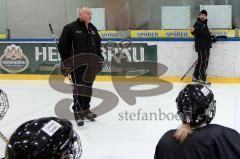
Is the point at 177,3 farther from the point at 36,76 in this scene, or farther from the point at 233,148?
the point at 233,148

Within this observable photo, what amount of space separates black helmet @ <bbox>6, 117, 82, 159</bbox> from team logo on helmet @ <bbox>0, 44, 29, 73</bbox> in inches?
330

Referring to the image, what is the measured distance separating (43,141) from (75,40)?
4260 mm

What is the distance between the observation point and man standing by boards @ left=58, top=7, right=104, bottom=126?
216 inches

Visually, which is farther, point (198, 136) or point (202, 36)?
point (202, 36)

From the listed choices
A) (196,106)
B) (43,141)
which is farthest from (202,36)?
(43,141)

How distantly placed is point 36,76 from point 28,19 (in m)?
2.81

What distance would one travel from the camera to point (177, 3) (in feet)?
35.2

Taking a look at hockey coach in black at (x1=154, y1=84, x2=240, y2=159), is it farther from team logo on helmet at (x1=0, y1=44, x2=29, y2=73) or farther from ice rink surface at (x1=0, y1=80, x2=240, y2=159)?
team logo on helmet at (x1=0, y1=44, x2=29, y2=73)

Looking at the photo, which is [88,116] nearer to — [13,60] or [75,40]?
[75,40]

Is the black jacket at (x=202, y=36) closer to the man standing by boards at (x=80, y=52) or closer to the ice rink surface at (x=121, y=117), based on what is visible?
the ice rink surface at (x=121, y=117)

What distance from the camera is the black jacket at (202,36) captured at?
337 inches

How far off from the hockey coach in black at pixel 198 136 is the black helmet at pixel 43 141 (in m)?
0.64

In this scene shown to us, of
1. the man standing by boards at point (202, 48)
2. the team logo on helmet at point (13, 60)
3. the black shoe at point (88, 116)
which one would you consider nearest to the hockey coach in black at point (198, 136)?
the black shoe at point (88, 116)

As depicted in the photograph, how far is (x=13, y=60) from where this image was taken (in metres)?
9.62
